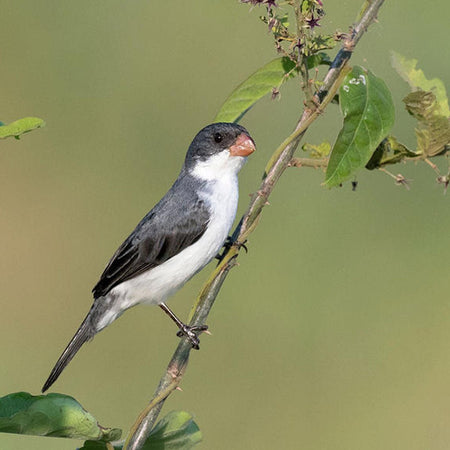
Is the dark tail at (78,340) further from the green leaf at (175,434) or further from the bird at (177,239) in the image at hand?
the green leaf at (175,434)

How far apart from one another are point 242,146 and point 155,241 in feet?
2.07

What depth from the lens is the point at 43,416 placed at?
1921 mm

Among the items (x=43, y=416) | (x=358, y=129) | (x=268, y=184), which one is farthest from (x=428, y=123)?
(x=43, y=416)

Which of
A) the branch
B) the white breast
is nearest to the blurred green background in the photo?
→ the white breast

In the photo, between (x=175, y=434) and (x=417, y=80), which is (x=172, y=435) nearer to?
(x=175, y=434)

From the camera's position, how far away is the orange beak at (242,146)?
4.12 metres

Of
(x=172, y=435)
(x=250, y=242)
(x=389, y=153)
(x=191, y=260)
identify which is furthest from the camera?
(x=250, y=242)

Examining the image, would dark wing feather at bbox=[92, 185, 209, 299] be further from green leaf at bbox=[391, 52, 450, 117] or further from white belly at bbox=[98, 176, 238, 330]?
green leaf at bbox=[391, 52, 450, 117]

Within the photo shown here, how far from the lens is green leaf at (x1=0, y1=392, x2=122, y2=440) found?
6.17 feet

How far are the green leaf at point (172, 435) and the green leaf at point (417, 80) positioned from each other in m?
1.17

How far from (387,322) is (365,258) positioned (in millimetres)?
755

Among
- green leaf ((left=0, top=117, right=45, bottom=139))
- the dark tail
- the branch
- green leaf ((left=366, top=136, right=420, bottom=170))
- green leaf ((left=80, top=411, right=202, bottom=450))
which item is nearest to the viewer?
green leaf ((left=0, top=117, right=45, bottom=139))

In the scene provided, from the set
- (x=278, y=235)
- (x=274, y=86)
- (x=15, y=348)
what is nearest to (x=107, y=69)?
(x=278, y=235)

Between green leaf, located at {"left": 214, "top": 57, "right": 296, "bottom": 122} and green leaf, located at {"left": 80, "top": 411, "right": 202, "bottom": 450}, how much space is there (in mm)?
993
